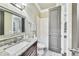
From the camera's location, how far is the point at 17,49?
1.30m

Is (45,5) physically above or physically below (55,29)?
above

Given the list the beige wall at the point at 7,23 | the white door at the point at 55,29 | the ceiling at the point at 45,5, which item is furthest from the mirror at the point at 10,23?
the white door at the point at 55,29

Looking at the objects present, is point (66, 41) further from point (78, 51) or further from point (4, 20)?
point (4, 20)

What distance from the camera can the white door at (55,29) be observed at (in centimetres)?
151

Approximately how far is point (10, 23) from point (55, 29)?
75 cm

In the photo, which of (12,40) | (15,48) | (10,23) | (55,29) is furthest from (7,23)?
(55,29)

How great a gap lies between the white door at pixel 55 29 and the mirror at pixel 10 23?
49 cm

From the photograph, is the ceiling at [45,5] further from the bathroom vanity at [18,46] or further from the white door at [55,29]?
the bathroom vanity at [18,46]

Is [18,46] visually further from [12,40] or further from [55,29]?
[55,29]

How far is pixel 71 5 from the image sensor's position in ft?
4.86

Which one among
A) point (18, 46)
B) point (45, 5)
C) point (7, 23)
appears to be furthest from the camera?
point (45, 5)

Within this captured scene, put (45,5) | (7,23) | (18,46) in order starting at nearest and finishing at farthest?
(7,23) < (18,46) < (45,5)

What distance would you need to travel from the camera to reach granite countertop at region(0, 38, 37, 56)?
4.01 feet

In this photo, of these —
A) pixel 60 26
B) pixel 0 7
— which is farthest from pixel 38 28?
pixel 0 7
